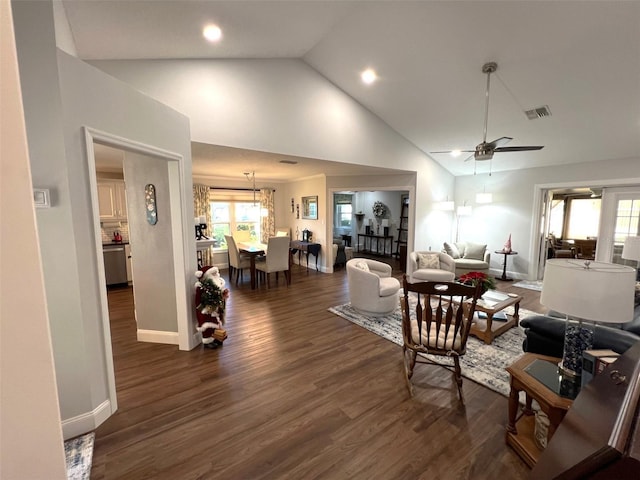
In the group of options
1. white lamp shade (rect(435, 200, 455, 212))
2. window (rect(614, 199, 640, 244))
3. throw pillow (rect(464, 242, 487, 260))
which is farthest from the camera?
white lamp shade (rect(435, 200, 455, 212))

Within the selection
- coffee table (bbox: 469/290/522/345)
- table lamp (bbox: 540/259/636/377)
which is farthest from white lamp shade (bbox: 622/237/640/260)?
table lamp (bbox: 540/259/636/377)

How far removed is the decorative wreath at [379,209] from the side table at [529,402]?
25.0 feet

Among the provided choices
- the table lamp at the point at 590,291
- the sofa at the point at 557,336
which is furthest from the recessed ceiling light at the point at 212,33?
the sofa at the point at 557,336

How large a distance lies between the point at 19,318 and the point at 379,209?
940cm

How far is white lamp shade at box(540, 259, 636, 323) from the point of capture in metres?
1.33

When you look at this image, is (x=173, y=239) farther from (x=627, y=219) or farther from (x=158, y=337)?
(x=627, y=219)

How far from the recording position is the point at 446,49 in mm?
3336

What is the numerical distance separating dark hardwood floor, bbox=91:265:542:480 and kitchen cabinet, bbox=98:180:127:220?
310 centimetres

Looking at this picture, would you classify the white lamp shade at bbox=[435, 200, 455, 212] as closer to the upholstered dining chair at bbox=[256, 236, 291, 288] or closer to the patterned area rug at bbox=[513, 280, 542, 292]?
the patterned area rug at bbox=[513, 280, 542, 292]

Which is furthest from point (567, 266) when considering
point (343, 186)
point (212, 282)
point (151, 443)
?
point (343, 186)

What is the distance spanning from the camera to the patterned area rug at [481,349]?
2529mm

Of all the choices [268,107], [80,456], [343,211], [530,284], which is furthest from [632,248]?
[343,211]

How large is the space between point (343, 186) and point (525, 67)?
12.3ft

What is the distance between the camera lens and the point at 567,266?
1.46 meters
